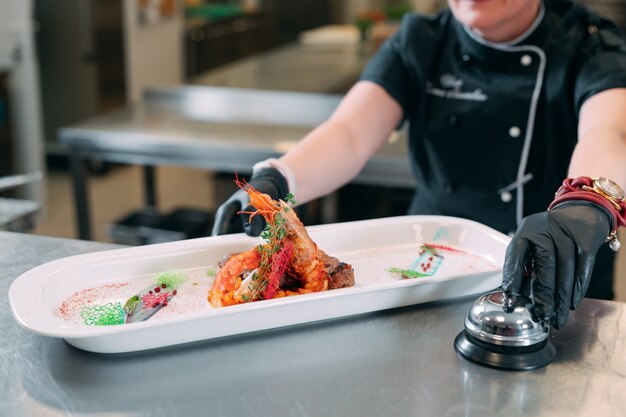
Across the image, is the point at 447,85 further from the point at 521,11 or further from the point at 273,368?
the point at 273,368

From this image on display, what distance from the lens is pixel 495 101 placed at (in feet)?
6.52

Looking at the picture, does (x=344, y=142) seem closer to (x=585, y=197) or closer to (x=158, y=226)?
(x=585, y=197)

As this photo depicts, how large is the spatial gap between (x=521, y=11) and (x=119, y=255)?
1.07 m

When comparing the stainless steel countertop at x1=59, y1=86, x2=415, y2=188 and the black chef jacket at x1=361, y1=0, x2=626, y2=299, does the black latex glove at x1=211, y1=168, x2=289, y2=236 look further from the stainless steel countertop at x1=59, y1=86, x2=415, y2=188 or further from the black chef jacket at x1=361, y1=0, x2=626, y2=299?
the stainless steel countertop at x1=59, y1=86, x2=415, y2=188

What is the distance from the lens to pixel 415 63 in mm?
2045

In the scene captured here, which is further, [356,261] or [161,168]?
[161,168]

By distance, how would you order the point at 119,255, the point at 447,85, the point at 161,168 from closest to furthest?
1. the point at 119,255
2. the point at 447,85
3. the point at 161,168

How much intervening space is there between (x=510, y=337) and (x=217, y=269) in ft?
1.70

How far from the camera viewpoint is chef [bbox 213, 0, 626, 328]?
1.80 meters

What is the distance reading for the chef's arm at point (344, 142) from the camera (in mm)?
1785

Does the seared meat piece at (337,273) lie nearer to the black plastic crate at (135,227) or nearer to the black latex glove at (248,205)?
the black latex glove at (248,205)

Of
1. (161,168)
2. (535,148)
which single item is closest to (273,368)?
(535,148)

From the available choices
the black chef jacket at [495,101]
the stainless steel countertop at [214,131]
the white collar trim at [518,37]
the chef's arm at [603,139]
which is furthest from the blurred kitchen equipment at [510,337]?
the stainless steel countertop at [214,131]

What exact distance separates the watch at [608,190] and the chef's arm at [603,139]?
0.20 m
